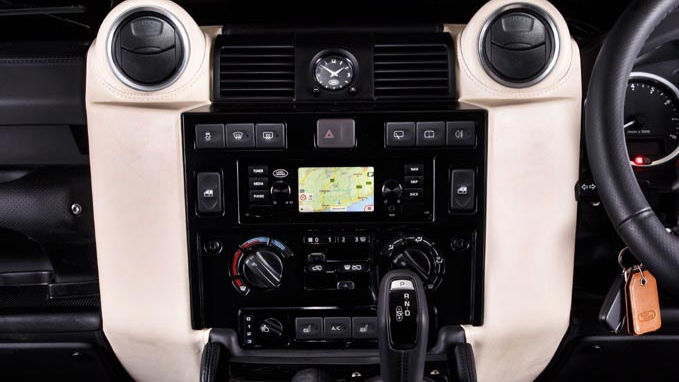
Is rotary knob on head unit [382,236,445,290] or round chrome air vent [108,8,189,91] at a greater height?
round chrome air vent [108,8,189,91]

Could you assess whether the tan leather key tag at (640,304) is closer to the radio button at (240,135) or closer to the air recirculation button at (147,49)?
the radio button at (240,135)

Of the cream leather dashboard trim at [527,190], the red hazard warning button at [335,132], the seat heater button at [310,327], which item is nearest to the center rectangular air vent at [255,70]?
the red hazard warning button at [335,132]

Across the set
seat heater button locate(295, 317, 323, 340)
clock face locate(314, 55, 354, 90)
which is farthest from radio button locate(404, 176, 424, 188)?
seat heater button locate(295, 317, 323, 340)

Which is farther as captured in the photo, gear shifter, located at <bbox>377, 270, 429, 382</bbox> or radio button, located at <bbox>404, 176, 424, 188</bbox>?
radio button, located at <bbox>404, 176, 424, 188</bbox>

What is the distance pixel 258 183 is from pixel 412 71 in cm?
40

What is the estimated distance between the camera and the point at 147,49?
1.35 meters

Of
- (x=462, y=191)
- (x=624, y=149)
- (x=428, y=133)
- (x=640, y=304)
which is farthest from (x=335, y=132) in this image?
(x=640, y=304)

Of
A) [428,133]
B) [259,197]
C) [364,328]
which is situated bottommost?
[364,328]

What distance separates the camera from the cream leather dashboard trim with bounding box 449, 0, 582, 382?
135cm

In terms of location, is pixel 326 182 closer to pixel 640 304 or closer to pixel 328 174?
pixel 328 174

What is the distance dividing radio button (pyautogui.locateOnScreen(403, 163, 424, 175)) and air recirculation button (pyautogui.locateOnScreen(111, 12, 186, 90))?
519 millimetres

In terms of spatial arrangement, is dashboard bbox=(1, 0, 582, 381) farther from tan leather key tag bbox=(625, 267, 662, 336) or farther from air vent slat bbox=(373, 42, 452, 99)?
tan leather key tag bbox=(625, 267, 662, 336)

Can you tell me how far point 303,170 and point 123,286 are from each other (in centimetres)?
47

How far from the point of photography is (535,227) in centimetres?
138
